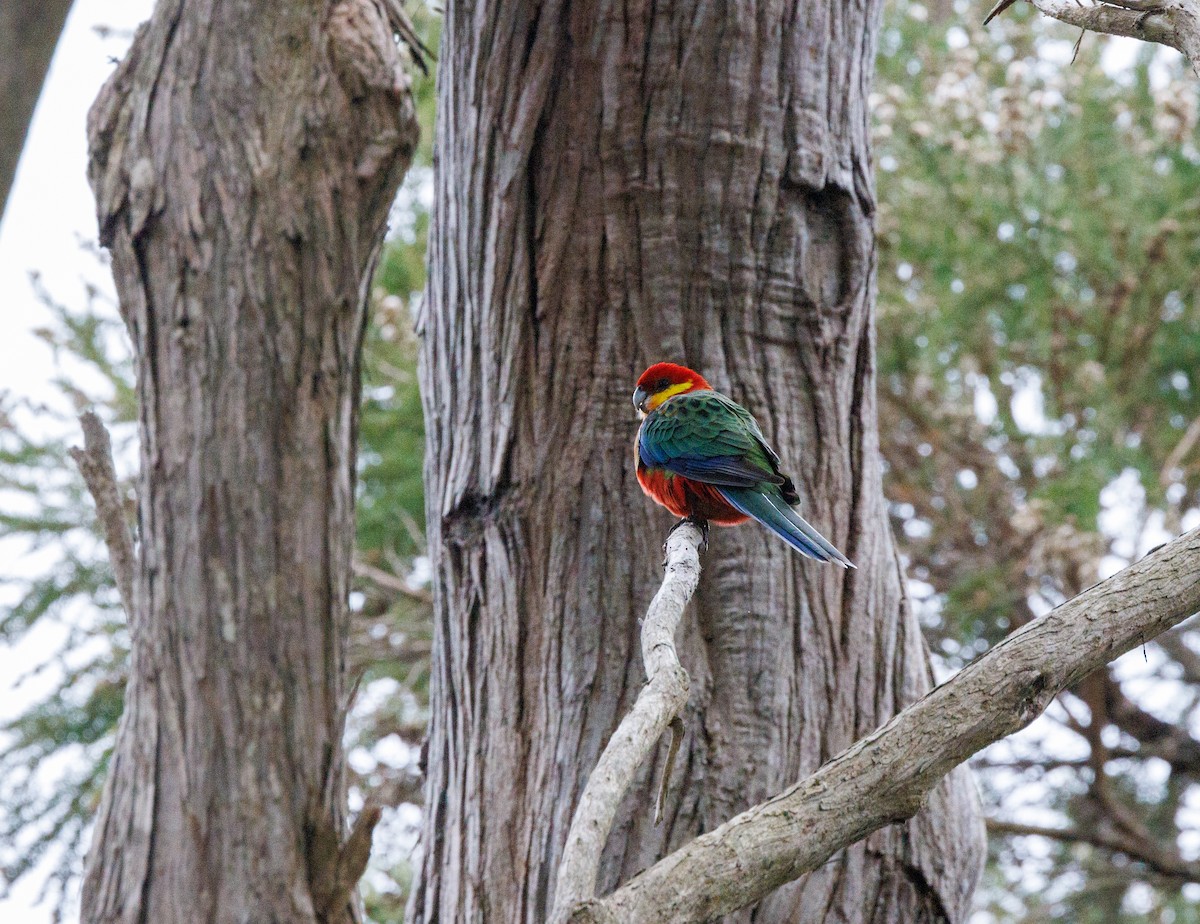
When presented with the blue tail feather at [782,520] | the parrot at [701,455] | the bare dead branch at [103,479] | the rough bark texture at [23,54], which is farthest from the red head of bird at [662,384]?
the rough bark texture at [23,54]

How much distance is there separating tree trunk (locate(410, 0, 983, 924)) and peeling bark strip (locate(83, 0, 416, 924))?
599mm

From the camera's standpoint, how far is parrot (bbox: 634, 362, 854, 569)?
2.72 meters

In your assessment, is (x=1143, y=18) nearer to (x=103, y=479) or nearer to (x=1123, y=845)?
(x=103, y=479)

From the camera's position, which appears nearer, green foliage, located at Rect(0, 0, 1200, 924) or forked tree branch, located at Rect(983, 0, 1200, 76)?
forked tree branch, located at Rect(983, 0, 1200, 76)

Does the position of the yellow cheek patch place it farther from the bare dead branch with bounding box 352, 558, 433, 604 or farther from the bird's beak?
the bare dead branch with bounding box 352, 558, 433, 604

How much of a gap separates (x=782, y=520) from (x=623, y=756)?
1205mm

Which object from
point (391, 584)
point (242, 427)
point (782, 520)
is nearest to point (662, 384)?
→ point (782, 520)

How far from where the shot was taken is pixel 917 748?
5.96ft

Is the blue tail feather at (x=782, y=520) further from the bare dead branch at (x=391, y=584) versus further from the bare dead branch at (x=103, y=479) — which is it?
the bare dead branch at (x=391, y=584)

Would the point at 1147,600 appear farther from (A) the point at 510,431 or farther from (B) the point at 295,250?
(B) the point at 295,250

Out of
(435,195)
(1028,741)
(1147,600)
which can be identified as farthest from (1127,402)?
(1147,600)

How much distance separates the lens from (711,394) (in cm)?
292

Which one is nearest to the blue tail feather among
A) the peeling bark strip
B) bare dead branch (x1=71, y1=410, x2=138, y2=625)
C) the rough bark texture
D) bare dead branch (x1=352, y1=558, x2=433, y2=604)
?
the peeling bark strip

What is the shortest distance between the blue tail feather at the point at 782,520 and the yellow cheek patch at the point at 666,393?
30 cm
